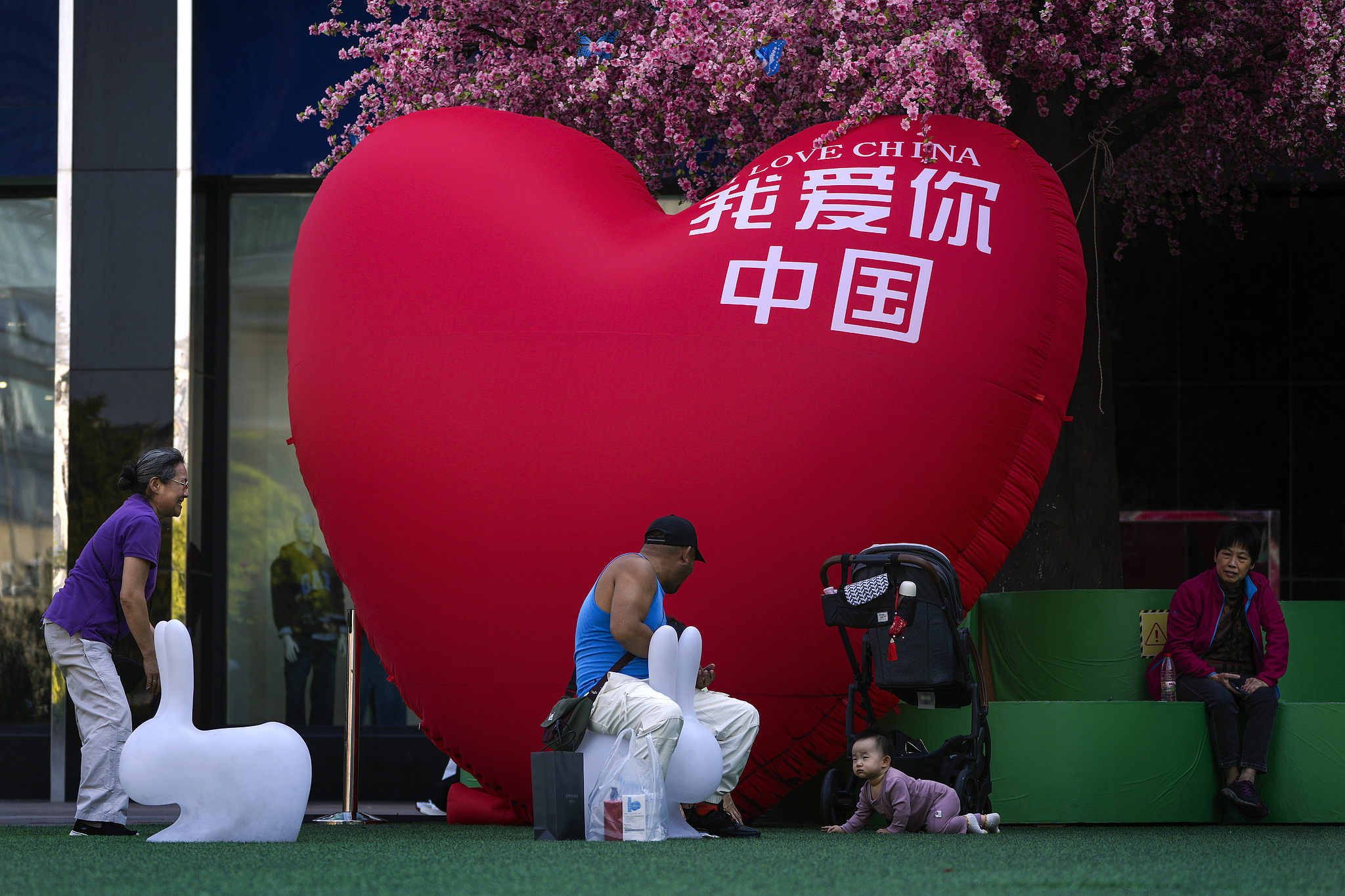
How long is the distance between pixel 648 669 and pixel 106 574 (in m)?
2.33

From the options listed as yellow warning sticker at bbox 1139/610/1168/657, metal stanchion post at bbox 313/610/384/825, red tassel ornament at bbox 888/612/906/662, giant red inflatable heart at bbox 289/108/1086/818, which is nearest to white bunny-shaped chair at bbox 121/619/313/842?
giant red inflatable heart at bbox 289/108/1086/818

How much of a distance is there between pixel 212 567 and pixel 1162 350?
678 cm

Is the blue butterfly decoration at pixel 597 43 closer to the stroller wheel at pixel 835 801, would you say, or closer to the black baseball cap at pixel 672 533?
the black baseball cap at pixel 672 533

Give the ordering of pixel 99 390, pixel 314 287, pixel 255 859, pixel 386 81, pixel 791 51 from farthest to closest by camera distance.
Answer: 1. pixel 99 390
2. pixel 386 81
3. pixel 791 51
4. pixel 314 287
5. pixel 255 859

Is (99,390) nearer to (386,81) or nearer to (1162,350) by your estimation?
(386,81)

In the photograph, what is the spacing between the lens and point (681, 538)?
19.4 ft

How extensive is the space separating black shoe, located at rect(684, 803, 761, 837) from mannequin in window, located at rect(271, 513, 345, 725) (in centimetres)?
515

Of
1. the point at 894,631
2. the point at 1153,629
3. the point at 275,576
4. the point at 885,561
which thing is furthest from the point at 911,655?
the point at 275,576

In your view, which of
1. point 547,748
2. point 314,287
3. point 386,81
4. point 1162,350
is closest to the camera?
point 547,748

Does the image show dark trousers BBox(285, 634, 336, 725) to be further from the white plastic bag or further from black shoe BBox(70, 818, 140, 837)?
the white plastic bag

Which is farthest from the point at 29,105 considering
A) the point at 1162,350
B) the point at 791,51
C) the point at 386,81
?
the point at 1162,350

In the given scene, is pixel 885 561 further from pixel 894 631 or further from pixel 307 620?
pixel 307 620

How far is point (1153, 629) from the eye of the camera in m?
7.95

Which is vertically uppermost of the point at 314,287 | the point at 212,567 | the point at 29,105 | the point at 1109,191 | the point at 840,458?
the point at 29,105
